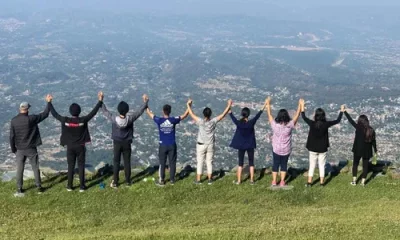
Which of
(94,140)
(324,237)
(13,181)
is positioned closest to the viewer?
(324,237)

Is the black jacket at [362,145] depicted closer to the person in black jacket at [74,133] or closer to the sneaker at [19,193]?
the person in black jacket at [74,133]

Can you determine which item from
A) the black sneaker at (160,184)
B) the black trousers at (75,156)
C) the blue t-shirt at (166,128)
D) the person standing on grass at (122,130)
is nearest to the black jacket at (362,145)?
the blue t-shirt at (166,128)

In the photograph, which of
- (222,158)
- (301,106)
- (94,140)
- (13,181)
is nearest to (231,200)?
(301,106)

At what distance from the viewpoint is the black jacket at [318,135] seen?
1641 centimetres

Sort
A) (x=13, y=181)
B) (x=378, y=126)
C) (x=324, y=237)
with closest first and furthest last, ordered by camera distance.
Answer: (x=324, y=237) → (x=13, y=181) → (x=378, y=126)

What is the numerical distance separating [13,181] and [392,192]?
47.8ft

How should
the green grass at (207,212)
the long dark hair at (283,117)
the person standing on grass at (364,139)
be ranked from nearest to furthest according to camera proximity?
the green grass at (207,212)
the long dark hair at (283,117)
the person standing on grass at (364,139)

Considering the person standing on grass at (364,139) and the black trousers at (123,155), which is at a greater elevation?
the person standing on grass at (364,139)

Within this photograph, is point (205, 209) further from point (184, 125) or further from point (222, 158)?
point (184, 125)

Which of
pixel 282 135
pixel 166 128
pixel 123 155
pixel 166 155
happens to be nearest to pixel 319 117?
pixel 282 135

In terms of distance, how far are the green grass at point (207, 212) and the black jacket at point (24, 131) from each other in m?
1.95

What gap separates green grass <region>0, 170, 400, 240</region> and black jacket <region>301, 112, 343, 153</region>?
1.63 meters

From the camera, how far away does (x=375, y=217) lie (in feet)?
42.1

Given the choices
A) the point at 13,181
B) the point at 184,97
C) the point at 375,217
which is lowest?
the point at 184,97
